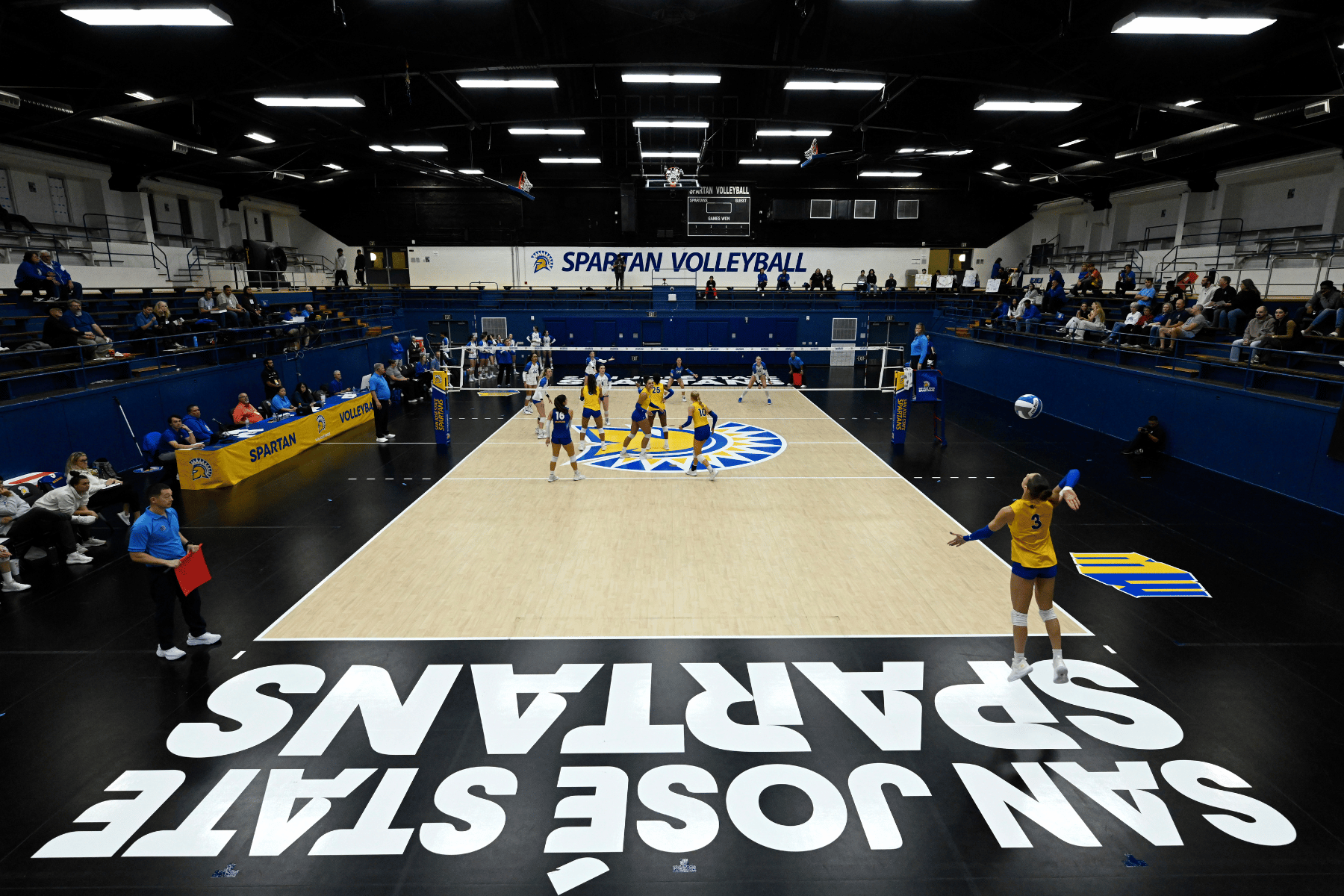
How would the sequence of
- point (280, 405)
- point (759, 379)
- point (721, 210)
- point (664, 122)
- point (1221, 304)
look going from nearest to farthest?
point (1221, 304), point (280, 405), point (664, 122), point (759, 379), point (721, 210)

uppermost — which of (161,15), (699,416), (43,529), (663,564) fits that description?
(161,15)

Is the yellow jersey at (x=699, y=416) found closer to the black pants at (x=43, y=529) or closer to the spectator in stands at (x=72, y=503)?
the spectator in stands at (x=72, y=503)

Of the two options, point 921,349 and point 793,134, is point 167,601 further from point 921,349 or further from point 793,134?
point 793,134

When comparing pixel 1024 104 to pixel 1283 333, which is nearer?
pixel 1283 333

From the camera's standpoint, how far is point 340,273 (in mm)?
37938

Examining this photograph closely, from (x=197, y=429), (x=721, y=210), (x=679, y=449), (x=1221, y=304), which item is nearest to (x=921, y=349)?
(x=1221, y=304)

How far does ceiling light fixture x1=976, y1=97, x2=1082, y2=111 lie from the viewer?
750 inches

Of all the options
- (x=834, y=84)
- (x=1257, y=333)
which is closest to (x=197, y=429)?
(x=834, y=84)

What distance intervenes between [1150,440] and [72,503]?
76.3 ft

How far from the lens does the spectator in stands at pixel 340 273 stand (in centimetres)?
3809

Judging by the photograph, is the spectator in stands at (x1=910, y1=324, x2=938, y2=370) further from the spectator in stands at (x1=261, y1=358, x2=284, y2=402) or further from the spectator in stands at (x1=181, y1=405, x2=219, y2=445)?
the spectator in stands at (x1=181, y1=405, x2=219, y2=445)

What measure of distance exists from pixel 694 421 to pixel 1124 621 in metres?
8.91

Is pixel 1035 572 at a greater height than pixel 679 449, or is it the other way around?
pixel 1035 572

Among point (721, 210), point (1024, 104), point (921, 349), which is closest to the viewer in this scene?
point (1024, 104)
